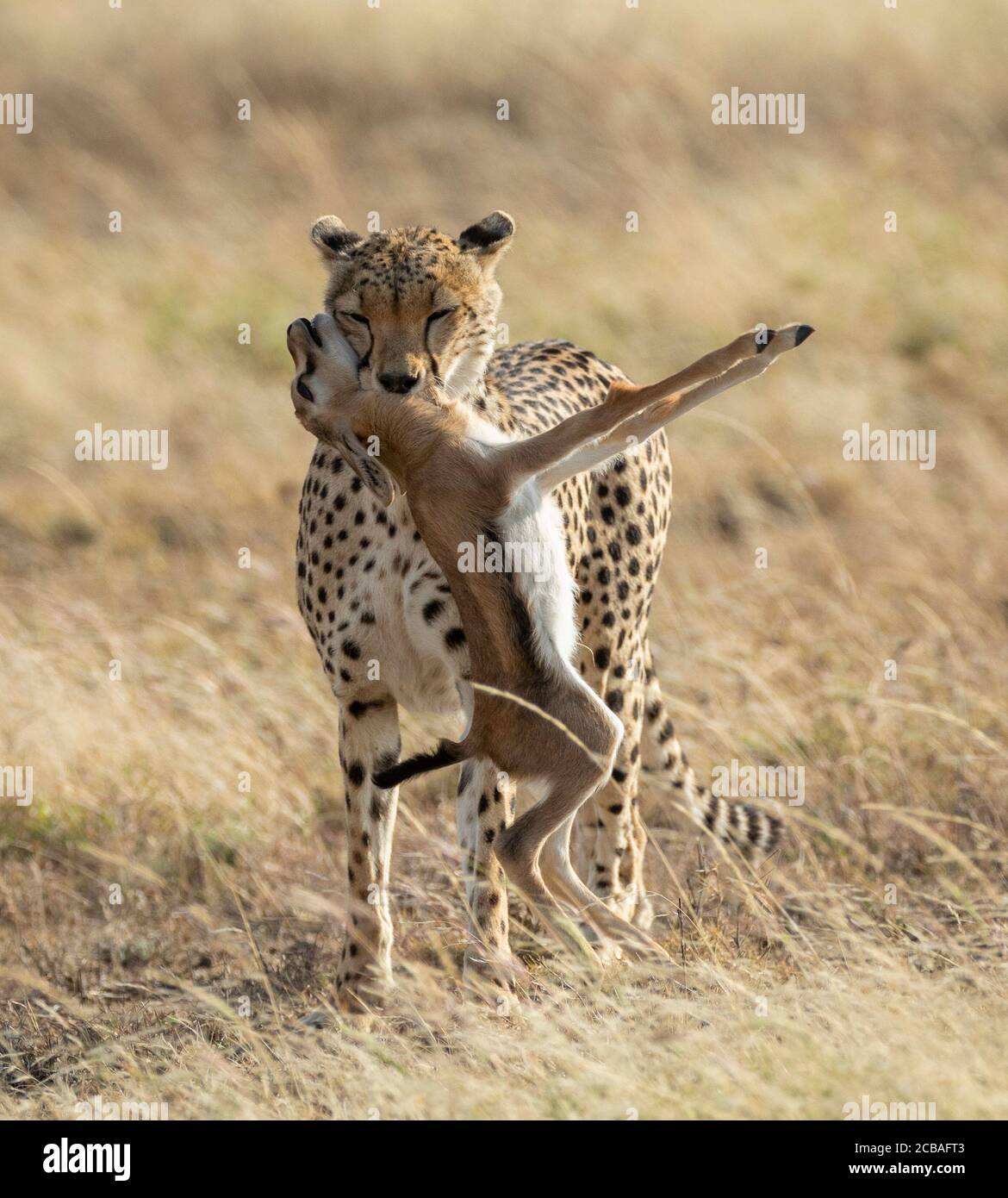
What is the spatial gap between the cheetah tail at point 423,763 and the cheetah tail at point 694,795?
4.00 ft

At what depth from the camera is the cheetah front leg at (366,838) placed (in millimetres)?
3850

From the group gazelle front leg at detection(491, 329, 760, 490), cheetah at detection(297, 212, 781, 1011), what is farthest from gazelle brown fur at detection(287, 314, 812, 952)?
cheetah at detection(297, 212, 781, 1011)

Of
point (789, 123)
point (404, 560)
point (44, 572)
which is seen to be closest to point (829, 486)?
point (44, 572)

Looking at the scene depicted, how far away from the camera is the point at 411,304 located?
11.3ft

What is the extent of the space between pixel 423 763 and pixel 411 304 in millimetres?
905

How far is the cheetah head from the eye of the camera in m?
3.38

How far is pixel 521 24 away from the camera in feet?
43.9

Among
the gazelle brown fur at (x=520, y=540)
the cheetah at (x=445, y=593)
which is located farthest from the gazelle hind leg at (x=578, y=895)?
the cheetah at (x=445, y=593)

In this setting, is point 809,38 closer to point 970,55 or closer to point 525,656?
point 970,55

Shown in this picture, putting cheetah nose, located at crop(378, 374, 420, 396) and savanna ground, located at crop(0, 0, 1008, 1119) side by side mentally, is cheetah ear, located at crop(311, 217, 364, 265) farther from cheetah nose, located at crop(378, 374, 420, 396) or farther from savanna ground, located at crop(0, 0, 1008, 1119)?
savanna ground, located at crop(0, 0, 1008, 1119)

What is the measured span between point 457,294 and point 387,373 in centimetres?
33

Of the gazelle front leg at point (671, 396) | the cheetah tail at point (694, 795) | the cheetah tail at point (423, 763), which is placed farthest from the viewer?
the cheetah tail at point (694, 795)

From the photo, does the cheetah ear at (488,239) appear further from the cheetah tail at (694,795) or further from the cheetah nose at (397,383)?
the cheetah tail at (694,795)

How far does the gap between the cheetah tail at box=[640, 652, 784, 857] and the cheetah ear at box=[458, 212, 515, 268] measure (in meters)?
1.19
